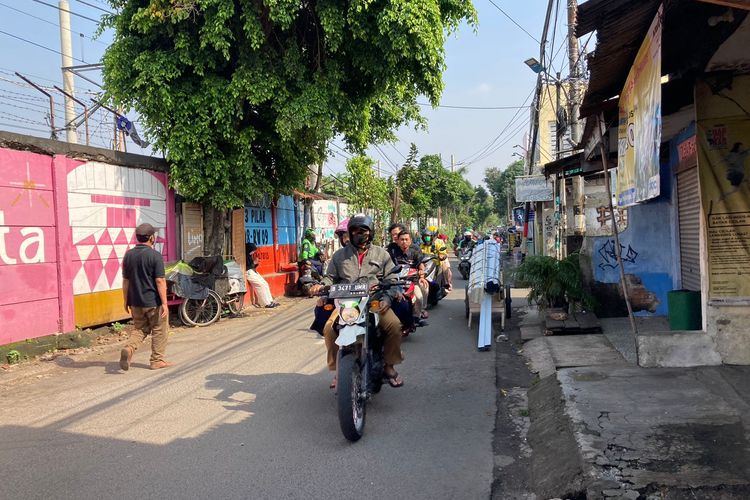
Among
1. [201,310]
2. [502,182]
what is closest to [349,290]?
[201,310]

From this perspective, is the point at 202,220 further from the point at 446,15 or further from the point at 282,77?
the point at 446,15

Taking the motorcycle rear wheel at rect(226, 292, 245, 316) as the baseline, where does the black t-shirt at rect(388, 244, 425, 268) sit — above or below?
above

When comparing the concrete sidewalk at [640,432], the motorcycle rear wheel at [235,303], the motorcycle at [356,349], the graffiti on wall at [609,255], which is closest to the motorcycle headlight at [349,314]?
the motorcycle at [356,349]

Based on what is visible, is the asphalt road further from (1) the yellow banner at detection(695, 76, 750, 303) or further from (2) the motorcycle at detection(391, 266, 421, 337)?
(1) the yellow banner at detection(695, 76, 750, 303)

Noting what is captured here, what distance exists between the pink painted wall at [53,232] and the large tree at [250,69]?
50.5 inches

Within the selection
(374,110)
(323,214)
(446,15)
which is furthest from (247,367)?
(323,214)

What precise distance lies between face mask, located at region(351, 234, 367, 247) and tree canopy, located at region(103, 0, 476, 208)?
18.2ft

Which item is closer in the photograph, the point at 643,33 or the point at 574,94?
the point at 643,33

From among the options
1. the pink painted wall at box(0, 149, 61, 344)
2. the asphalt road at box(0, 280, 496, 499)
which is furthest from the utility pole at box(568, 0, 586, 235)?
the pink painted wall at box(0, 149, 61, 344)

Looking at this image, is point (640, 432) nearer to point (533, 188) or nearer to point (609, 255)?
point (609, 255)

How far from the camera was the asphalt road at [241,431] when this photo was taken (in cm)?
372

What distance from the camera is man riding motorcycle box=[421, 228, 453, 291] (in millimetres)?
11289

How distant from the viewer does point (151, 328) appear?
7133 mm

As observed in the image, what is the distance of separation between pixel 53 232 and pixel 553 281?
7285 mm
